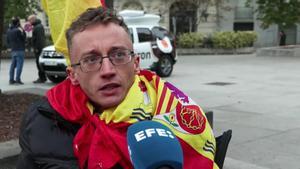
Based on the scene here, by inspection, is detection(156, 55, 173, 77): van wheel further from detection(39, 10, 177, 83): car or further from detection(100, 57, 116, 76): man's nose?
detection(100, 57, 116, 76): man's nose

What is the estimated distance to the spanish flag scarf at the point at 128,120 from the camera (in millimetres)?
1697

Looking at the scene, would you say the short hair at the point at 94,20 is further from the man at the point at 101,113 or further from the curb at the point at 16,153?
the curb at the point at 16,153

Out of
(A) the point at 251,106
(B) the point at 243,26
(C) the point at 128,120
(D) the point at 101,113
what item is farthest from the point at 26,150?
(B) the point at 243,26

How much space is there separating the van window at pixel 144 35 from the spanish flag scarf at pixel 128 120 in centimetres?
1455

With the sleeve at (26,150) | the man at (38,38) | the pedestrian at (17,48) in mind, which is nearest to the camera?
the sleeve at (26,150)

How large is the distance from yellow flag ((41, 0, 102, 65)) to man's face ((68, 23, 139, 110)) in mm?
445

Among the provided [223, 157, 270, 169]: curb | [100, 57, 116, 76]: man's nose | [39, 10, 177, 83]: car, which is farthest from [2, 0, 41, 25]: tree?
[100, 57, 116, 76]: man's nose

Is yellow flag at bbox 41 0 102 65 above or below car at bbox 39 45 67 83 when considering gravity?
above

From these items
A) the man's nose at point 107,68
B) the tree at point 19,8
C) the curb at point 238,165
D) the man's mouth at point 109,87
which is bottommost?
the curb at point 238,165

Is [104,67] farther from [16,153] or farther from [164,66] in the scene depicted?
[164,66]

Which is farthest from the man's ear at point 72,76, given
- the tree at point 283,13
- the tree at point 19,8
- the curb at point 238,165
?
the tree at point 283,13

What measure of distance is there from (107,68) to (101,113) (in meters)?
0.18

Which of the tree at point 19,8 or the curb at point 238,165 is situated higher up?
the tree at point 19,8

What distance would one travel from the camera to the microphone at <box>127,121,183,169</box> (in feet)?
4.37
